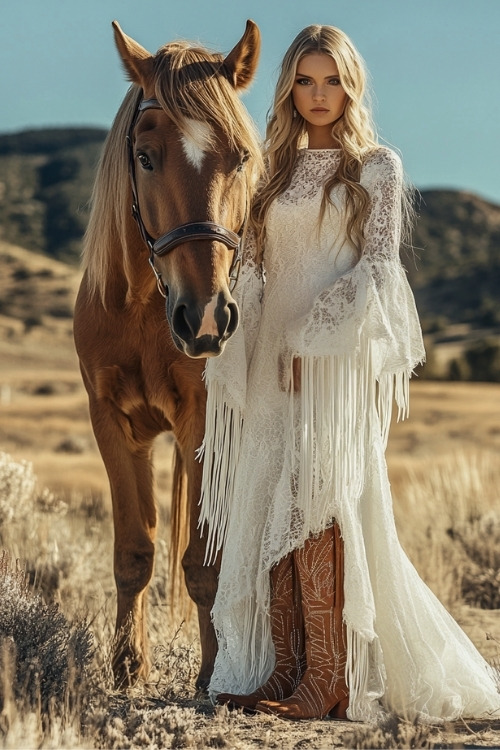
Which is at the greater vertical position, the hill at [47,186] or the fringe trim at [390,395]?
the hill at [47,186]

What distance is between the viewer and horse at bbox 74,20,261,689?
118 inches

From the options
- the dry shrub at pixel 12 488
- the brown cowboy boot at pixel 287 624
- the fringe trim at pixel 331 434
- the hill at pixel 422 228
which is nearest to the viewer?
the fringe trim at pixel 331 434

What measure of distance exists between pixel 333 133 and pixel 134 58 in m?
0.78

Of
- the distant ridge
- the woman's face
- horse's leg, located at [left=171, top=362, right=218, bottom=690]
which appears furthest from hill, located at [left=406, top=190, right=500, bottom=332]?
the woman's face

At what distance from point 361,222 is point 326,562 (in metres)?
1.20

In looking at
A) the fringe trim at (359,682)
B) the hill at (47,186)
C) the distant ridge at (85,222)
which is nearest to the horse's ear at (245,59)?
the fringe trim at (359,682)

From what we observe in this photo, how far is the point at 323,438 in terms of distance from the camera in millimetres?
3256

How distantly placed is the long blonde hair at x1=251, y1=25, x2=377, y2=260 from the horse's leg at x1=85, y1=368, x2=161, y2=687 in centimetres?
98

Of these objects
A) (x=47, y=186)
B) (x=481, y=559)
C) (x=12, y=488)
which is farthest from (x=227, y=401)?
(x=47, y=186)

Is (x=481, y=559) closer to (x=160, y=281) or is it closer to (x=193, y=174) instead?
(x=160, y=281)

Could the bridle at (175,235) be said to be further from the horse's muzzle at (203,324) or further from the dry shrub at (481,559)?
the dry shrub at (481,559)

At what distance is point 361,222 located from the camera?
324 centimetres

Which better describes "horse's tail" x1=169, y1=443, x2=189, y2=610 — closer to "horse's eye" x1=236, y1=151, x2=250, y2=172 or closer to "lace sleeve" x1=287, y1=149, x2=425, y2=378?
"lace sleeve" x1=287, y1=149, x2=425, y2=378

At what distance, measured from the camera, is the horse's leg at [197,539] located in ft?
12.0
